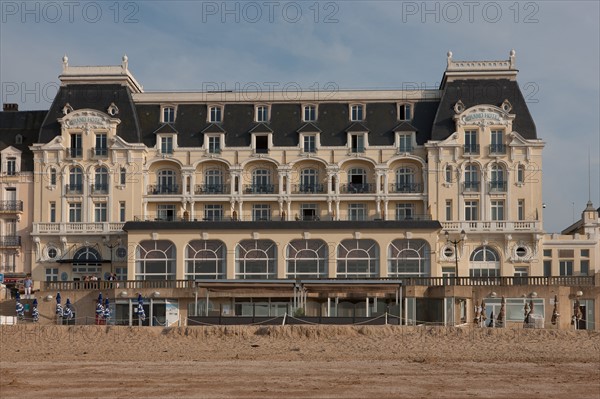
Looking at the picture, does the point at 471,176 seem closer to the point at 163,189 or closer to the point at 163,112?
the point at 163,189

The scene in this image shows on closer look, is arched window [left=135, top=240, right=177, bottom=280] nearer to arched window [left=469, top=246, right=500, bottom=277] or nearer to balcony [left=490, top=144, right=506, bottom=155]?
arched window [left=469, top=246, right=500, bottom=277]

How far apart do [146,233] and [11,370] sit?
29.4 metres

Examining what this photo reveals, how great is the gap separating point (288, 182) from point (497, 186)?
13.2 meters

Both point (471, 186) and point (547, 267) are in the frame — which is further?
point (547, 267)

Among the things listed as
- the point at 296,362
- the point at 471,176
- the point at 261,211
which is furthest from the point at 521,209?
the point at 296,362

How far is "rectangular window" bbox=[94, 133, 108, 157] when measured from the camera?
75500 mm

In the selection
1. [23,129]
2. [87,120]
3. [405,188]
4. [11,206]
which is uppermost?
[87,120]

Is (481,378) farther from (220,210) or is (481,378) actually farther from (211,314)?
(220,210)

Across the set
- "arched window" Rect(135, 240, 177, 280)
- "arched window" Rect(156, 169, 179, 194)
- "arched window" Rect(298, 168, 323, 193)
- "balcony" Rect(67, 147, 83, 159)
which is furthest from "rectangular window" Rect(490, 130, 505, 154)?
"balcony" Rect(67, 147, 83, 159)

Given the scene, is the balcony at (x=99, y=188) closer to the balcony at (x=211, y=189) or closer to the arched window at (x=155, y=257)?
the balcony at (x=211, y=189)

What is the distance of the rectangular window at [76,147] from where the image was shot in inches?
2972

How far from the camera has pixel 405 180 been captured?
249ft

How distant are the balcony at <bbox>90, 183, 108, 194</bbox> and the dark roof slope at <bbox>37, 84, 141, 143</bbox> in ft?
11.2

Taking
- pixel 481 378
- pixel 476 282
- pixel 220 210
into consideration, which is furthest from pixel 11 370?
pixel 220 210
